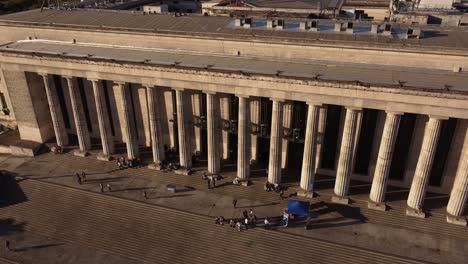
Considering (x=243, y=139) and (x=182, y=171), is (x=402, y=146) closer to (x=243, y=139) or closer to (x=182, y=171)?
(x=243, y=139)

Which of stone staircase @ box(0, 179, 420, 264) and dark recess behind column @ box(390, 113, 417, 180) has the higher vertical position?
dark recess behind column @ box(390, 113, 417, 180)

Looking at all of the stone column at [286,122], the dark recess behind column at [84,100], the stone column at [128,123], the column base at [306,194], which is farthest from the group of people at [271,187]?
the dark recess behind column at [84,100]

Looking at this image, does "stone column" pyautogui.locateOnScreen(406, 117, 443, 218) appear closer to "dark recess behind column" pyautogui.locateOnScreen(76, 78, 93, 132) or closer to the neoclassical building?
the neoclassical building

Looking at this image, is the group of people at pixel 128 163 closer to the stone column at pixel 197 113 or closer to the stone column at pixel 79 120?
the stone column at pixel 79 120

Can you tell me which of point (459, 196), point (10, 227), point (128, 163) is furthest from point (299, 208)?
point (10, 227)

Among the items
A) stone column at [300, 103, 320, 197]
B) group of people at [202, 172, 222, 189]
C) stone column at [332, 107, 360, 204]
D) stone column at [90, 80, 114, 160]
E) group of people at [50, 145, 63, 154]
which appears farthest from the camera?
group of people at [50, 145, 63, 154]

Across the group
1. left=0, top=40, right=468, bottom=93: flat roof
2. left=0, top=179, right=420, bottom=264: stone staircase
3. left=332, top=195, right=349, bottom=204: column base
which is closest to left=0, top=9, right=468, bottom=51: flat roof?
left=0, top=40, right=468, bottom=93: flat roof
